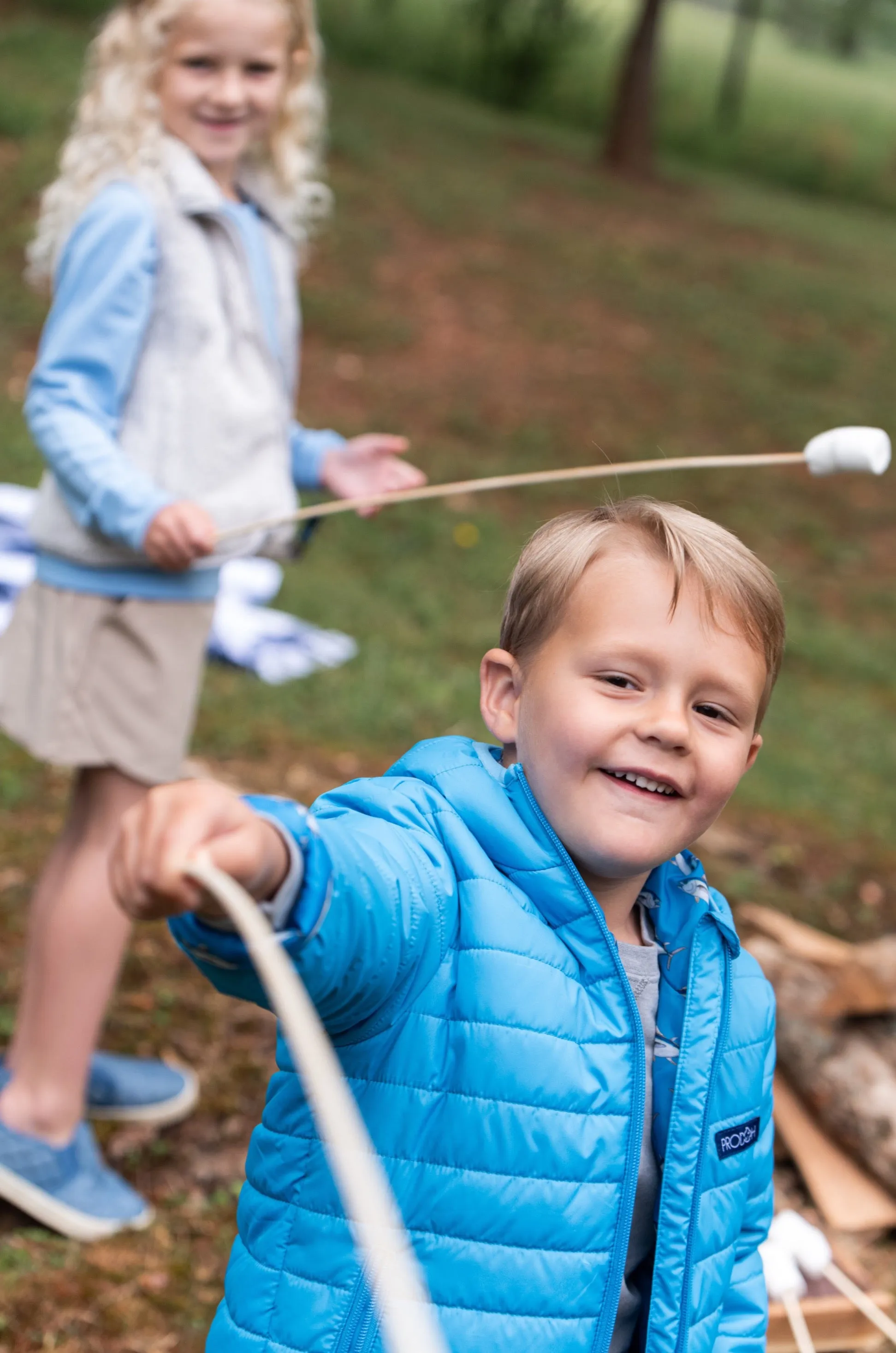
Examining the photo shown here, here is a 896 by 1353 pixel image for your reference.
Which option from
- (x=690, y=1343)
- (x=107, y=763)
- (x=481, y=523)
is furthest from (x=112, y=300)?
(x=481, y=523)

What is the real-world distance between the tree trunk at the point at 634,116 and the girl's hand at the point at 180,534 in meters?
14.8

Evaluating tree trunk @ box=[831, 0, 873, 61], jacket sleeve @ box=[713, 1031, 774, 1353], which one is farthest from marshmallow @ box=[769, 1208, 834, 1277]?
tree trunk @ box=[831, 0, 873, 61]

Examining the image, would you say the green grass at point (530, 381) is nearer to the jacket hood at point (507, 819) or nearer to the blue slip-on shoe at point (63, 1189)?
the blue slip-on shoe at point (63, 1189)

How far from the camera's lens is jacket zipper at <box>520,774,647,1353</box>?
1534 mm

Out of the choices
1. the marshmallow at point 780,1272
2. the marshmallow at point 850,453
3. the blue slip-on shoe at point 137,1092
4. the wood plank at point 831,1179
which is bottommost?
the wood plank at point 831,1179

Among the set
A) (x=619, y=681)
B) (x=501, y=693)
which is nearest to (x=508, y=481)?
(x=501, y=693)

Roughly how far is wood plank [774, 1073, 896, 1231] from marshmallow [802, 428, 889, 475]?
1819 mm

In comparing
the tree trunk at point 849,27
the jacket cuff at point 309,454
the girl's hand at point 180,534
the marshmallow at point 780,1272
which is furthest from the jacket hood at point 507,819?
the tree trunk at point 849,27

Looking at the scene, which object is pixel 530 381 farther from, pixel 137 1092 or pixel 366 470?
pixel 137 1092

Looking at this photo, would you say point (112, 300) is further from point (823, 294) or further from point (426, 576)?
point (823, 294)

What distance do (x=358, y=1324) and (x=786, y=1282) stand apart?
3.92 ft

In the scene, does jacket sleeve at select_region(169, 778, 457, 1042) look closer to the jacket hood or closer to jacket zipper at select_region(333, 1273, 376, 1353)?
the jacket hood

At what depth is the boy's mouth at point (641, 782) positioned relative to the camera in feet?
5.13

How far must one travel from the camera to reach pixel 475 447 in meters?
9.66
